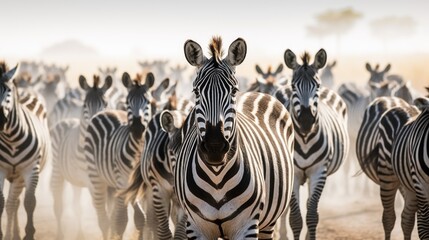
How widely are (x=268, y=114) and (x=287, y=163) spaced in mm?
601

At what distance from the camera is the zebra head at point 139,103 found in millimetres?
9055

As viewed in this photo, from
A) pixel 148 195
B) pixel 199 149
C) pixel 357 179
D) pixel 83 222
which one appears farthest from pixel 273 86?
pixel 199 149

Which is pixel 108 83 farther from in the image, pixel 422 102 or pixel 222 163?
pixel 222 163

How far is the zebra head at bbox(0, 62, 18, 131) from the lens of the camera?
26.6 ft

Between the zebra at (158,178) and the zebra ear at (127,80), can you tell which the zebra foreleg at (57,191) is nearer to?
the zebra ear at (127,80)

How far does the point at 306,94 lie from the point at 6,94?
4038mm

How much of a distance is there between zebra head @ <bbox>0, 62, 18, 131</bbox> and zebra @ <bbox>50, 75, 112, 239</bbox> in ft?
9.16

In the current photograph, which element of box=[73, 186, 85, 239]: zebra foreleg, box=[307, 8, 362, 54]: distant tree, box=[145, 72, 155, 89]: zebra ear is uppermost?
box=[307, 8, 362, 54]: distant tree

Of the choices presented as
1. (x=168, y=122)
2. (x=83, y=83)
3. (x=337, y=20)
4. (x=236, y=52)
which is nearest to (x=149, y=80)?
(x=168, y=122)

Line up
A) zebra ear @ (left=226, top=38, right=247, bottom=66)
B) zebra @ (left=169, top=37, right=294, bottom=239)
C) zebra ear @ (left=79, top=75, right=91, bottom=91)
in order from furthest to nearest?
zebra ear @ (left=79, top=75, right=91, bottom=91) → zebra ear @ (left=226, top=38, right=247, bottom=66) → zebra @ (left=169, top=37, right=294, bottom=239)

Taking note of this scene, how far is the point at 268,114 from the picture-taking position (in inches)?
243

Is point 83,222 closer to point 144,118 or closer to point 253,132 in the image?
point 144,118

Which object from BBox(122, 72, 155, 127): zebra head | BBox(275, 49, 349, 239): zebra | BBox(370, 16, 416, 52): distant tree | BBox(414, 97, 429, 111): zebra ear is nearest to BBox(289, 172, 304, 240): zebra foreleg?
BBox(275, 49, 349, 239): zebra

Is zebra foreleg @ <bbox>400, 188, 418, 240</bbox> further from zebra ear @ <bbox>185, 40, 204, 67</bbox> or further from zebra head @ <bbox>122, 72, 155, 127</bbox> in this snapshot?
zebra ear @ <bbox>185, 40, 204, 67</bbox>
